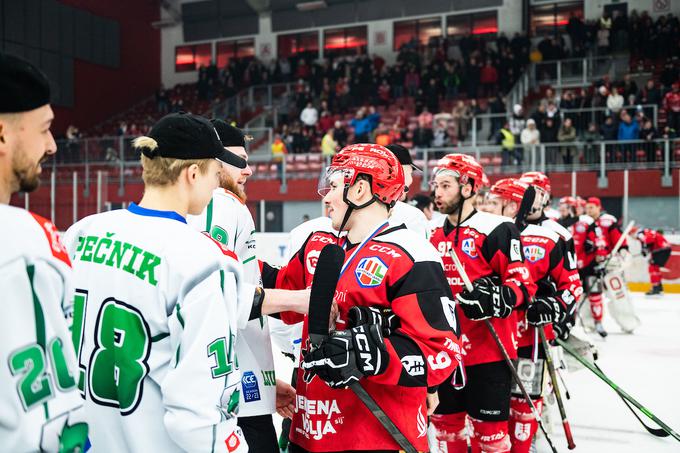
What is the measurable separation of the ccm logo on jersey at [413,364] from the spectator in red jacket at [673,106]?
13.0 m

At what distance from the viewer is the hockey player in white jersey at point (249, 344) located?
228cm

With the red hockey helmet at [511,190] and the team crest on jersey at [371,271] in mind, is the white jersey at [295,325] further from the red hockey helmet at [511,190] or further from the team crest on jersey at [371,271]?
the red hockey helmet at [511,190]

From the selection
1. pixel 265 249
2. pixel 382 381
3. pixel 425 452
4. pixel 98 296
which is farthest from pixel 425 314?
pixel 265 249

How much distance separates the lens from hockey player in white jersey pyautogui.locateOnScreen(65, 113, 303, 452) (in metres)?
1.49

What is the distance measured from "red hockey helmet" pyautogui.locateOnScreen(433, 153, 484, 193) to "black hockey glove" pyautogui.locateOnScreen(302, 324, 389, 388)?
5.73 ft

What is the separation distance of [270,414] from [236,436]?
2.55 feet

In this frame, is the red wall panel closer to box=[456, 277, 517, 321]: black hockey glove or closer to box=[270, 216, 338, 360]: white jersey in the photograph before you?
box=[270, 216, 338, 360]: white jersey

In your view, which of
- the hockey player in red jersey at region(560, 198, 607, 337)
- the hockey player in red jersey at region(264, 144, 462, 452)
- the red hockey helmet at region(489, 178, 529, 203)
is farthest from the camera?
the hockey player in red jersey at region(560, 198, 607, 337)

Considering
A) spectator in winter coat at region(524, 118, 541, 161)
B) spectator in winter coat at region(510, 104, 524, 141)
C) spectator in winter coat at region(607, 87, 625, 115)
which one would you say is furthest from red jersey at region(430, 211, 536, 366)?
spectator in winter coat at region(607, 87, 625, 115)

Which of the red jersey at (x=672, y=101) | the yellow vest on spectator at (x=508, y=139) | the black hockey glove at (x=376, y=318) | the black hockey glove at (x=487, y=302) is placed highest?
the red jersey at (x=672, y=101)

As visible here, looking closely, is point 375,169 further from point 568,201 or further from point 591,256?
point 568,201

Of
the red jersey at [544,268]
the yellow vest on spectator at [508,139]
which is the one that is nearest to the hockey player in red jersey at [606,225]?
the red jersey at [544,268]

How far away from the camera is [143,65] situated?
25.6 m

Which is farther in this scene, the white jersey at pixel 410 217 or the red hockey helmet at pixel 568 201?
the red hockey helmet at pixel 568 201
